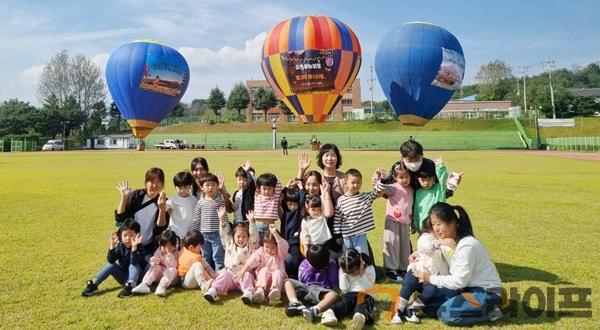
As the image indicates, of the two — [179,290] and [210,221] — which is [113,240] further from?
[210,221]

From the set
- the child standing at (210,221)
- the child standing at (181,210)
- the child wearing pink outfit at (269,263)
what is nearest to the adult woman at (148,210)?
the child standing at (181,210)

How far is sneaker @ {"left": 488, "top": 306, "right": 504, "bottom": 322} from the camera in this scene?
4164 millimetres

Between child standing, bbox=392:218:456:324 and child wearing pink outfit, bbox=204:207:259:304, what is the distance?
1.53 metres

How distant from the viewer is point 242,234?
5133 mm

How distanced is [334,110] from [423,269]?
2956 inches

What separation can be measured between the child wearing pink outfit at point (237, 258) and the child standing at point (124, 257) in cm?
98

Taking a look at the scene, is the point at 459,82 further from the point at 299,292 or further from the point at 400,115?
the point at 299,292

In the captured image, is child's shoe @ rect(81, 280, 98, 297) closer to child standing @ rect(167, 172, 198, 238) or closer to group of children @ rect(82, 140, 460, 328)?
group of children @ rect(82, 140, 460, 328)

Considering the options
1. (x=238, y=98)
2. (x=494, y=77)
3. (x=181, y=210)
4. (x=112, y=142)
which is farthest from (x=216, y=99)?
(x=181, y=210)

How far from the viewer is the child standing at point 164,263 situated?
5.10m

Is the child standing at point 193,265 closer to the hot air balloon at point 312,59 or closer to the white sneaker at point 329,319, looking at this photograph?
the white sneaker at point 329,319

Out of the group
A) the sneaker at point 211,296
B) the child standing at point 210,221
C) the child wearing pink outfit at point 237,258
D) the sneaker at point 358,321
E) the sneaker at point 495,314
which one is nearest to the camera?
the sneaker at point 358,321

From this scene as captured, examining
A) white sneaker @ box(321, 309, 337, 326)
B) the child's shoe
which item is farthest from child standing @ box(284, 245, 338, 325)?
the child's shoe

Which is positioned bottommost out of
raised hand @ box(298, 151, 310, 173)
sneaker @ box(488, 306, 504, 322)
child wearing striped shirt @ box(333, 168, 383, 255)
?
sneaker @ box(488, 306, 504, 322)
